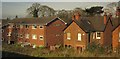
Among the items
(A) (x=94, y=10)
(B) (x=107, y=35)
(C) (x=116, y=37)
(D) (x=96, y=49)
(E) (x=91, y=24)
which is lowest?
Answer: (D) (x=96, y=49)

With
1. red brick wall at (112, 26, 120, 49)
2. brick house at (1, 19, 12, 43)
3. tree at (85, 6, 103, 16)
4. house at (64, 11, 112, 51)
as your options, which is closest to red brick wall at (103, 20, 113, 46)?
house at (64, 11, 112, 51)

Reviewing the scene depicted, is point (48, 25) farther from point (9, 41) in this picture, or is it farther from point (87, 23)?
point (9, 41)

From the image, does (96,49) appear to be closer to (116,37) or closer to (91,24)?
(116,37)

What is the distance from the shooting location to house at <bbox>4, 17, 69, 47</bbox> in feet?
124

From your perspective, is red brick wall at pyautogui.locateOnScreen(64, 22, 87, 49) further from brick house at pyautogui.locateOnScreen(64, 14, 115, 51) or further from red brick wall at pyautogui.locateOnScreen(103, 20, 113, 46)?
red brick wall at pyautogui.locateOnScreen(103, 20, 113, 46)

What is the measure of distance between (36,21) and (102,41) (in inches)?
478

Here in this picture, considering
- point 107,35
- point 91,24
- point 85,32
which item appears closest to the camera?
point 85,32

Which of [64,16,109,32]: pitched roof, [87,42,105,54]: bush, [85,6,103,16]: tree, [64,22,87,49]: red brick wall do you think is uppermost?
[85,6,103,16]: tree

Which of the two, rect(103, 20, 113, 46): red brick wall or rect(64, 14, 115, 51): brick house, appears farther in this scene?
rect(103, 20, 113, 46): red brick wall

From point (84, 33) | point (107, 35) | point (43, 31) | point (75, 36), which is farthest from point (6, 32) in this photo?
point (107, 35)

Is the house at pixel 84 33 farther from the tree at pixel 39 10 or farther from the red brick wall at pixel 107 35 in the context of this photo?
the tree at pixel 39 10

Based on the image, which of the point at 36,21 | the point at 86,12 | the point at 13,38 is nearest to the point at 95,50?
the point at 36,21

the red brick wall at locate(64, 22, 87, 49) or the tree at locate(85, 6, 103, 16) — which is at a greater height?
the tree at locate(85, 6, 103, 16)

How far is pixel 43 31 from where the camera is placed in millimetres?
37906
